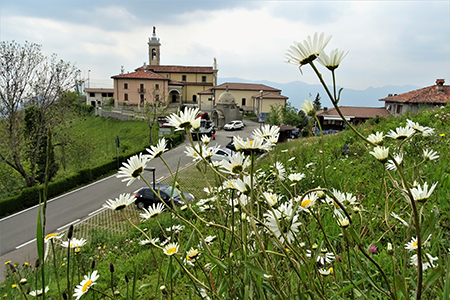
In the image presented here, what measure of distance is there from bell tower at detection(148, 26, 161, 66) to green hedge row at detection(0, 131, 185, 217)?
41.6 m

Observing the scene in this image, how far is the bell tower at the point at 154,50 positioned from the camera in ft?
187

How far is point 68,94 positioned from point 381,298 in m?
21.8

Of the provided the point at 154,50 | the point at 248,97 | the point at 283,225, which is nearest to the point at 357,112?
the point at 248,97

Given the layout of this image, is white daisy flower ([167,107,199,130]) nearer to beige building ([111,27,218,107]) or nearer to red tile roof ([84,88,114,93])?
beige building ([111,27,218,107])

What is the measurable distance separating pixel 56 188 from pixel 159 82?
33.3 meters

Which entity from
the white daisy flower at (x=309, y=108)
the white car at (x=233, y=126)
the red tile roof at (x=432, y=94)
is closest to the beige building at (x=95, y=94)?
the white car at (x=233, y=126)

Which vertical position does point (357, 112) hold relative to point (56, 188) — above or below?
above

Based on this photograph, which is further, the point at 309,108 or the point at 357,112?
the point at 357,112

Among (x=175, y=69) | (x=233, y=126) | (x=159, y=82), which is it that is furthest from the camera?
(x=175, y=69)

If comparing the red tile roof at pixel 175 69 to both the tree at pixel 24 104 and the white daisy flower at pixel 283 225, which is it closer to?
the tree at pixel 24 104

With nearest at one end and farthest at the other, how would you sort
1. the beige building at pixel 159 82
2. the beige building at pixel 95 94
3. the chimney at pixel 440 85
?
the chimney at pixel 440 85 → the beige building at pixel 159 82 → the beige building at pixel 95 94

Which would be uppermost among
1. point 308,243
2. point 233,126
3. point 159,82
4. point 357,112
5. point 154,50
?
point 154,50

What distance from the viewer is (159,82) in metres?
46.6

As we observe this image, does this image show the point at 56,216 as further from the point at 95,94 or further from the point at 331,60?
the point at 95,94
